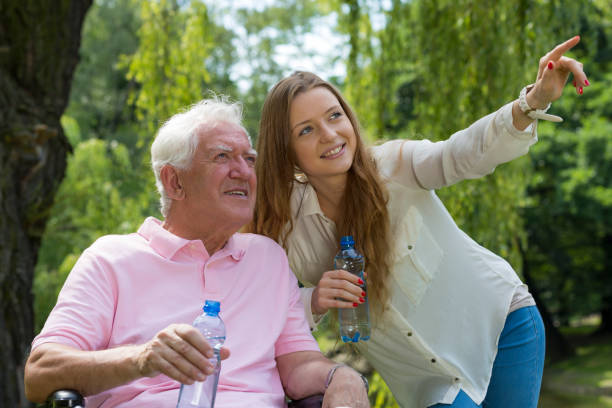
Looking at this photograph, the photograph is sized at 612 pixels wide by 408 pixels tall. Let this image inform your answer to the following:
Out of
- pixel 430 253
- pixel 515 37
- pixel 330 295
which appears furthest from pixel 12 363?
pixel 515 37

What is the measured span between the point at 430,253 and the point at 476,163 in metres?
0.39

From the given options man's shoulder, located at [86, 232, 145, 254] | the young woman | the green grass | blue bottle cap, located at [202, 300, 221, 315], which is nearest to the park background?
the young woman

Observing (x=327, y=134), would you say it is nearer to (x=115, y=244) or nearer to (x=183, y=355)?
(x=115, y=244)

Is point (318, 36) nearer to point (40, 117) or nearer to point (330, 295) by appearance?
point (40, 117)

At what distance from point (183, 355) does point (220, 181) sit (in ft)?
2.54

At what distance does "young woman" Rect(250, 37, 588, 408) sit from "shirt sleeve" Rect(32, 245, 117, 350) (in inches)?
25.9

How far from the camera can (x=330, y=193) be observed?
244cm

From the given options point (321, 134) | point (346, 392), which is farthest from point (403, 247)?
point (346, 392)

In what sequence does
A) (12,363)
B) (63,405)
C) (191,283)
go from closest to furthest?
1. (63,405)
2. (191,283)
3. (12,363)

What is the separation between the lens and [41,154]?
3852 mm

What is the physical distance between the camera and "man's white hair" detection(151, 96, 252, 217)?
223 centimetres

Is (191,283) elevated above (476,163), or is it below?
below

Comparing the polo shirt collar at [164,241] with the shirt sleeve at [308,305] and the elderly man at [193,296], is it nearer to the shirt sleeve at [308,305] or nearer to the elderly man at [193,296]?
the elderly man at [193,296]

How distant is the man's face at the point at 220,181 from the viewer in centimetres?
219
